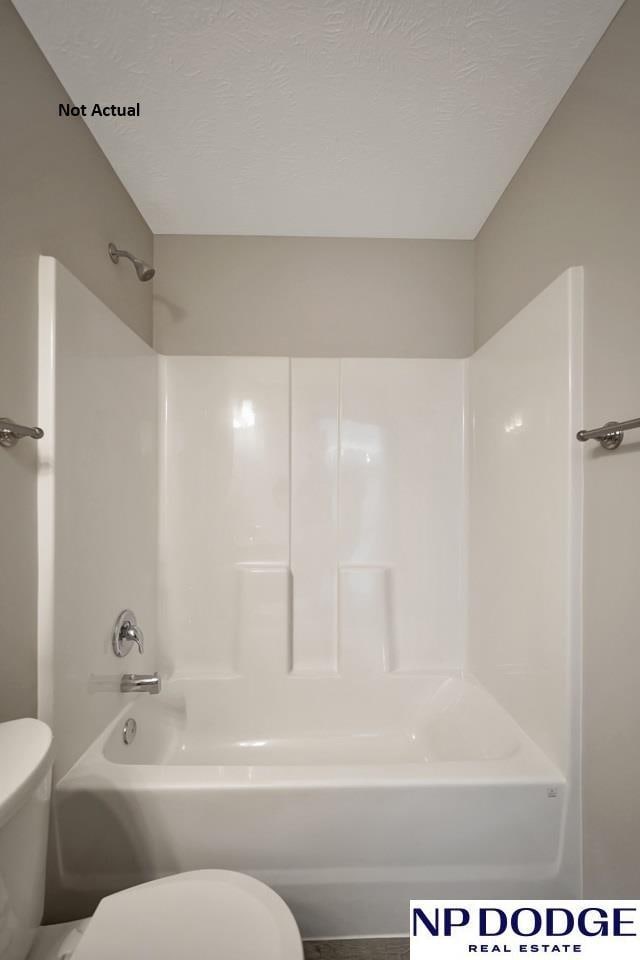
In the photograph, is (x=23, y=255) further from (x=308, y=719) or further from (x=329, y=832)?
(x=308, y=719)

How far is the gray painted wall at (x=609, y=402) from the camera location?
1.06 meters

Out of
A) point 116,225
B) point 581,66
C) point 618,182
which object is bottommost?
point 618,182

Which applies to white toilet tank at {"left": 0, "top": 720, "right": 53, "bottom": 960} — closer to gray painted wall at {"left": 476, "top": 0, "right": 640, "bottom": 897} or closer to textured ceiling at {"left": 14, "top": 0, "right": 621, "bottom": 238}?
gray painted wall at {"left": 476, "top": 0, "right": 640, "bottom": 897}

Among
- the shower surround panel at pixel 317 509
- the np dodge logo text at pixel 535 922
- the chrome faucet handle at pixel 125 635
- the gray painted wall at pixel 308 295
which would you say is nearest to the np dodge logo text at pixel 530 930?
the np dodge logo text at pixel 535 922

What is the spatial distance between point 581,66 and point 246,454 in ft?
5.50

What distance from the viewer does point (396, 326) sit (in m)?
2.20

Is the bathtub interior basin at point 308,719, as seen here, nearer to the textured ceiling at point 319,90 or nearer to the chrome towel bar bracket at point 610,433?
the chrome towel bar bracket at point 610,433

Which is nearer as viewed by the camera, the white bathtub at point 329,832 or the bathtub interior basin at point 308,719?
the white bathtub at point 329,832

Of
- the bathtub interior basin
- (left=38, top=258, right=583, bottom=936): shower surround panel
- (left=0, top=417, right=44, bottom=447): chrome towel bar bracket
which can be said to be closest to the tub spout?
(left=38, top=258, right=583, bottom=936): shower surround panel

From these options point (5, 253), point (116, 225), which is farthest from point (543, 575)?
point (116, 225)

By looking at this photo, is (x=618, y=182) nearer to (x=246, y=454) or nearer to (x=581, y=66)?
(x=581, y=66)

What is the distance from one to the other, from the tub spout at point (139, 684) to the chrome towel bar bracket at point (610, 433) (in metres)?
1.57

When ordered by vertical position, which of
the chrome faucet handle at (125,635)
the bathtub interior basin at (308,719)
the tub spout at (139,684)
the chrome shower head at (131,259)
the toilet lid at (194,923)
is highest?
the chrome shower head at (131,259)

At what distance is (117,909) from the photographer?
95cm
